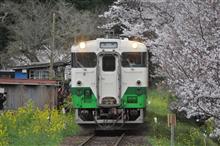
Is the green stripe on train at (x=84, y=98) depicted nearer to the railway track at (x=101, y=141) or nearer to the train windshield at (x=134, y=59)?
the railway track at (x=101, y=141)

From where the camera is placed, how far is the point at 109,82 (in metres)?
17.5

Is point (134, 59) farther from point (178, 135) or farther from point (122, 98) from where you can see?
point (178, 135)

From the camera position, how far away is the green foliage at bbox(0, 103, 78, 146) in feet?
49.2

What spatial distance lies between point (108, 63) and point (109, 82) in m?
0.61

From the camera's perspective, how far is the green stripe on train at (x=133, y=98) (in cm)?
1752

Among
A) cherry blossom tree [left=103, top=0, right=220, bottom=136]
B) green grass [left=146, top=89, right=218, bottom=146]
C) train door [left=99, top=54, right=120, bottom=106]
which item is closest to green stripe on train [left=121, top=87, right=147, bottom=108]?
train door [left=99, top=54, right=120, bottom=106]

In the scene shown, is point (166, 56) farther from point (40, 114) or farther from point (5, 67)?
point (5, 67)

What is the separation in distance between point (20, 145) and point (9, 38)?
32352 mm

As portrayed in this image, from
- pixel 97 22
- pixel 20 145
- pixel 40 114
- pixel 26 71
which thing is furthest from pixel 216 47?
pixel 97 22

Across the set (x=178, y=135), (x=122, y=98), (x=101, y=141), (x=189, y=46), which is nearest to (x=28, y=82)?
(x=122, y=98)

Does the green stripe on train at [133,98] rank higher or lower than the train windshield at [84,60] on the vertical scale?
lower

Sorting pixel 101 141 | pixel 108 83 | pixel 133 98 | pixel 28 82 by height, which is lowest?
pixel 101 141

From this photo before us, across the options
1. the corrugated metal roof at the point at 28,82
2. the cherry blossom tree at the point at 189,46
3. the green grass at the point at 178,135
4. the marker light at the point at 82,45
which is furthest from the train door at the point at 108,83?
the corrugated metal roof at the point at 28,82

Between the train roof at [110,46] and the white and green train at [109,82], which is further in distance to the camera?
the train roof at [110,46]
